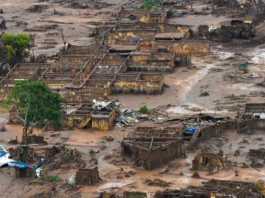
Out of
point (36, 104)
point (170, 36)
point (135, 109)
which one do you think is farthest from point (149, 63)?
point (36, 104)

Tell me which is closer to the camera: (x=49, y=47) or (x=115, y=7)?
(x=49, y=47)

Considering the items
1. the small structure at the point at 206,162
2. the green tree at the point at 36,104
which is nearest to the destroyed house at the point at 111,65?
the green tree at the point at 36,104

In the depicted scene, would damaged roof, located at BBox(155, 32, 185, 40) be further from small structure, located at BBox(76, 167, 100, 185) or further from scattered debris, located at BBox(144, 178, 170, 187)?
small structure, located at BBox(76, 167, 100, 185)

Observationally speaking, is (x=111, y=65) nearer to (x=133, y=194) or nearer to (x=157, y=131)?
(x=157, y=131)

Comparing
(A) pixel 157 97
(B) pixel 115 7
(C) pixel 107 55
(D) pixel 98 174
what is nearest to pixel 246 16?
(B) pixel 115 7

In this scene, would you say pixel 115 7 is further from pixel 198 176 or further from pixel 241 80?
pixel 198 176

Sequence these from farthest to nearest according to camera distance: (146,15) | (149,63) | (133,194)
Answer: (146,15) < (149,63) < (133,194)

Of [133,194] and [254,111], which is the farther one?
[254,111]
